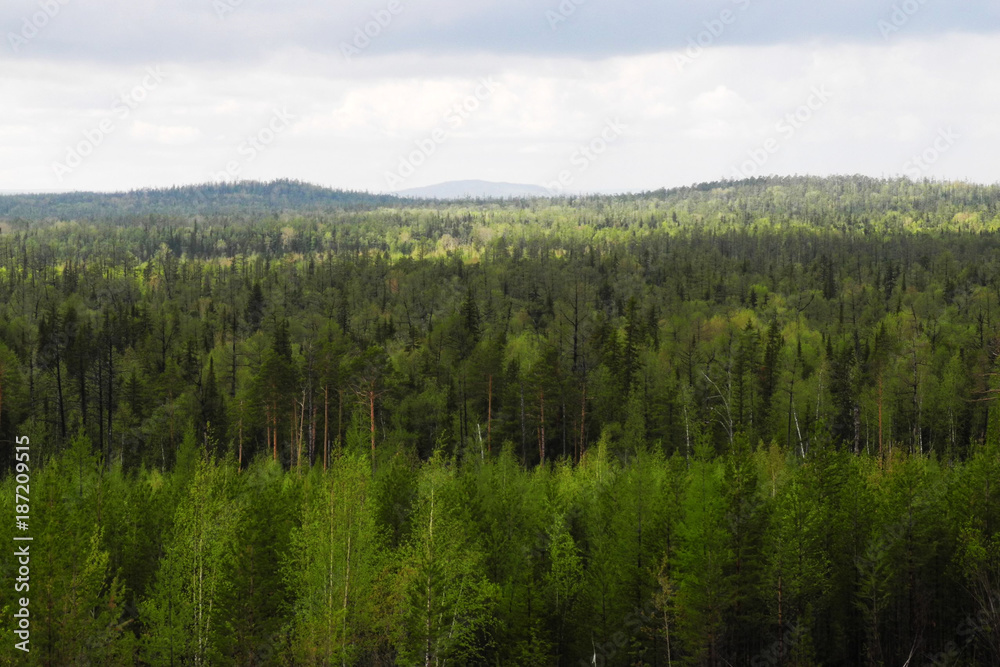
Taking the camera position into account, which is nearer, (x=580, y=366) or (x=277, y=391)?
(x=277, y=391)

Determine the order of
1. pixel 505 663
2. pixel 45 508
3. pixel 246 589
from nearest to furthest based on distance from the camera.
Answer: pixel 45 508
pixel 246 589
pixel 505 663

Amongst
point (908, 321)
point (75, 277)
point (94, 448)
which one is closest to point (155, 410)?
point (94, 448)

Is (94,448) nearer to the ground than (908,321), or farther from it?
nearer to the ground

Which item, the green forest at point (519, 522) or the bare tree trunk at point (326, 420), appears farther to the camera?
the bare tree trunk at point (326, 420)

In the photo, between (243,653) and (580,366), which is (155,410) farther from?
(243,653)

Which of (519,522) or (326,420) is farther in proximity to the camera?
(326,420)

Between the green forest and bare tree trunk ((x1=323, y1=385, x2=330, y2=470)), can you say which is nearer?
the green forest

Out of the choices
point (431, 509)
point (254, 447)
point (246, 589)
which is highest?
point (431, 509)

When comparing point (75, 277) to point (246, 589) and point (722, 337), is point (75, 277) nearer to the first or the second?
point (722, 337)

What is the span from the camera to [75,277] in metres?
171

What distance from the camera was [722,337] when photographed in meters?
94.7

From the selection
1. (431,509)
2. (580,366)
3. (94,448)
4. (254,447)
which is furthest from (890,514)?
(94,448)

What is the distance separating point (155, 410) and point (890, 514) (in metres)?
62.7

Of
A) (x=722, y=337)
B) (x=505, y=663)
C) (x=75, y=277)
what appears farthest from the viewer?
(x=75, y=277)
